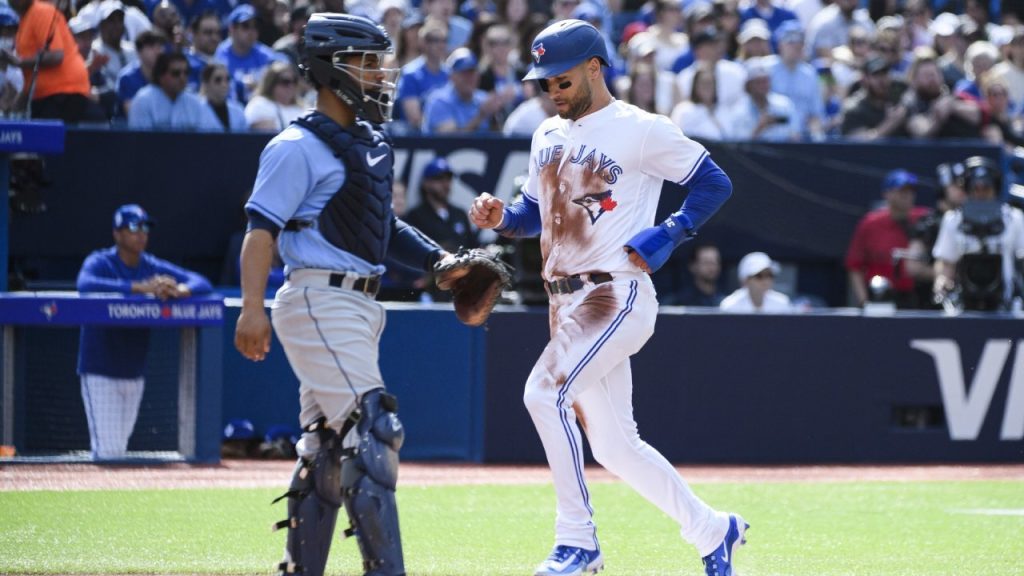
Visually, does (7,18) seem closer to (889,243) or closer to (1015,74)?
(889,243)

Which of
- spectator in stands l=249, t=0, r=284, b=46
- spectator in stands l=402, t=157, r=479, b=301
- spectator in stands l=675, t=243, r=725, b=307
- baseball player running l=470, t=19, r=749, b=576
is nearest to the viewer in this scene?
baseball player running l=470, t=19, r=749, b=576

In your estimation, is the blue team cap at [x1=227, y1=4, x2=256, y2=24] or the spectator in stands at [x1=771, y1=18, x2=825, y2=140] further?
the spectator in stands at [x1=771, y1=18, x2=825, y2=140]

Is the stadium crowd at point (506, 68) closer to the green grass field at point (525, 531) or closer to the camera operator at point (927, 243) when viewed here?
the camera operator at point (927, 243)

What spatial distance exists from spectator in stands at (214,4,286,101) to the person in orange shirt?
167cm

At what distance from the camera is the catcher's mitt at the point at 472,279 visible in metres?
5.59

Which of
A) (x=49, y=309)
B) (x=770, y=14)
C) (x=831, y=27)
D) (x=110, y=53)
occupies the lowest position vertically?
(x=49, y=309)

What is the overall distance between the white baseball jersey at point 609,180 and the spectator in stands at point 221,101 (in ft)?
22.3

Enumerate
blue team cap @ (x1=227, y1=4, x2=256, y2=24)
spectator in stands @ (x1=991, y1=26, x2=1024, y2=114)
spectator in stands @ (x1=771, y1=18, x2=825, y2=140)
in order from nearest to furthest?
1. blue team cap @ (x1=227, y1=4, x2=256, y2=24)
2. spectator in stands @ (x1=771, y1=18, x2=825, y2=140)
3. spectator in stands @ (x1=991, y1=26, x2=1024, y2=114)

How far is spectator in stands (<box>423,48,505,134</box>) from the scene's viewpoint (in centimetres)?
1324

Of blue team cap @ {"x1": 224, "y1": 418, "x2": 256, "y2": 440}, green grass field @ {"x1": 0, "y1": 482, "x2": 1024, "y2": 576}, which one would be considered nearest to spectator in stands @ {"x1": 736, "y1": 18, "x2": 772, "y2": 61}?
green grass field @ {"x1": 0, "y1": 482, "x2": 1024, "y2": 576}

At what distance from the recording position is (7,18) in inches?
415

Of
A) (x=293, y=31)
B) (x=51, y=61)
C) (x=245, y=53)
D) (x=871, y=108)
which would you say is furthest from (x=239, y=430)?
(x=871, y=108)

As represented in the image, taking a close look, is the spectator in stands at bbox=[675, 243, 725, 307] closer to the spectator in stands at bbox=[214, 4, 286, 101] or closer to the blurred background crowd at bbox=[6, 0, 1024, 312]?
the blurred background crowd at bbox=[6, 0, 1024, 312]

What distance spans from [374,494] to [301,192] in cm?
102
